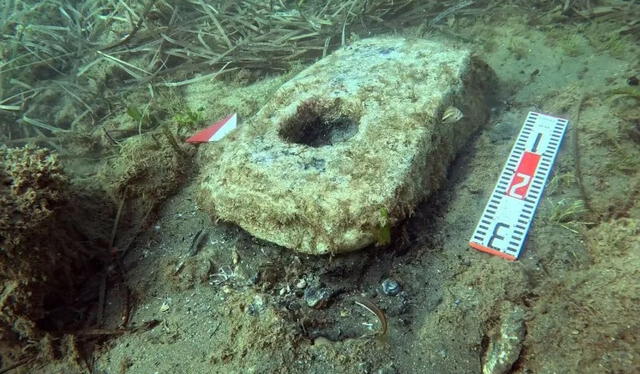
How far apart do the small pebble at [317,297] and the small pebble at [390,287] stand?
Answer: 1.17 ft

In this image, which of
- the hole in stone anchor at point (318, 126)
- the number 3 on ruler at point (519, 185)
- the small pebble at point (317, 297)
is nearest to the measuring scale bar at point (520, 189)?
the number 3 on ruler at point (519, 185)

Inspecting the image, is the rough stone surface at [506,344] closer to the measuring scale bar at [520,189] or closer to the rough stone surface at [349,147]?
the measuring scale bar at [520,189]

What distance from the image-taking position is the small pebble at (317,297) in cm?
246

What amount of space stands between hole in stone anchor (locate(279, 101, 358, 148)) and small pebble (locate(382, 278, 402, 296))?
3.86 feet

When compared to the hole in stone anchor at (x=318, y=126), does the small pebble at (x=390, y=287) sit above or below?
below

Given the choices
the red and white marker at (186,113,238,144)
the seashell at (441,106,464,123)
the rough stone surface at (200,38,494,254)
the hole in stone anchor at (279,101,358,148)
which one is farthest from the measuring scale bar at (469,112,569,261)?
the red and white marker at (186,113,238,144)

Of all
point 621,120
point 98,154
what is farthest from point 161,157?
point 621,120

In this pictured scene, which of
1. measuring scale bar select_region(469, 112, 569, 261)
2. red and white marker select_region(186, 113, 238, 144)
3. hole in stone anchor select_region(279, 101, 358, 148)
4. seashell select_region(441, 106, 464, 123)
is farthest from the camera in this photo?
red and white marker select_region(186, 113, 238, 144)

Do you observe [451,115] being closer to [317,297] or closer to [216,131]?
[317,297]

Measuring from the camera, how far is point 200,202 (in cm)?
294

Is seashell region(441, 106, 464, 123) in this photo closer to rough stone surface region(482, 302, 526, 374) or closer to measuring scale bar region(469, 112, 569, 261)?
measuring scale bar region(469, 112, 569, 261)

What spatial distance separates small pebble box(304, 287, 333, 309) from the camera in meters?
2.46

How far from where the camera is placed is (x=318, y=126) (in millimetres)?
3260

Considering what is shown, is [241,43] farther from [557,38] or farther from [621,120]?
[621,120]
